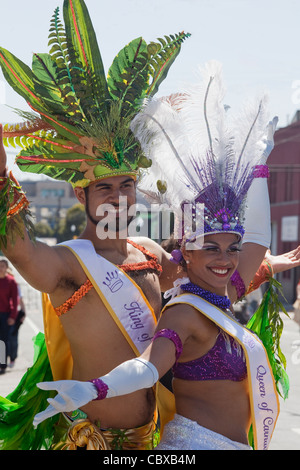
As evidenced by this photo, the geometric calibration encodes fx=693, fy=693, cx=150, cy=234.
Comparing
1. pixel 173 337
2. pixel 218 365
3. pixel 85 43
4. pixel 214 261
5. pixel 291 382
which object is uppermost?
pixel 85 43

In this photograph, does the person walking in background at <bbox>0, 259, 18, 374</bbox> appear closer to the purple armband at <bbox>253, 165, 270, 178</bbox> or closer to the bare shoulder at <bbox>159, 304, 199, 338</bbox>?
the purple armband at <bbox>253, 165, 270, 178</bbox>

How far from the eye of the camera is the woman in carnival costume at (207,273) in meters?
2.48

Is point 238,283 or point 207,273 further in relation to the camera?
point 238,283

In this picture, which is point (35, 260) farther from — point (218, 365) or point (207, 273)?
point (218, 365)

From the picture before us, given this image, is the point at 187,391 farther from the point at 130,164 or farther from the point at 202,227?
the point at 130,164

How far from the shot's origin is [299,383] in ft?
28.4

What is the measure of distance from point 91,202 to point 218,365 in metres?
0.88

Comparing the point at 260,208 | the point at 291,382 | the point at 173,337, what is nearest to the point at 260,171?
the point at 260,208

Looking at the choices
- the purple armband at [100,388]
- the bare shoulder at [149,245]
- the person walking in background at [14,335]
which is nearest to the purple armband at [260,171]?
the bare shoulder at [149,245]

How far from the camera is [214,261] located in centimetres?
259

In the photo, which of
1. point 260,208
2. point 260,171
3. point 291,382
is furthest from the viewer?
Answer: point 291,382

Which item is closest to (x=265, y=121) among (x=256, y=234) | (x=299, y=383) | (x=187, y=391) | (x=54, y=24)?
(x=256, y=234)

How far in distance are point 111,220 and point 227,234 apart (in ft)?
1.69

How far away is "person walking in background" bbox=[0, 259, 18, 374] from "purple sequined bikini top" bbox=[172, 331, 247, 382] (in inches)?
260
